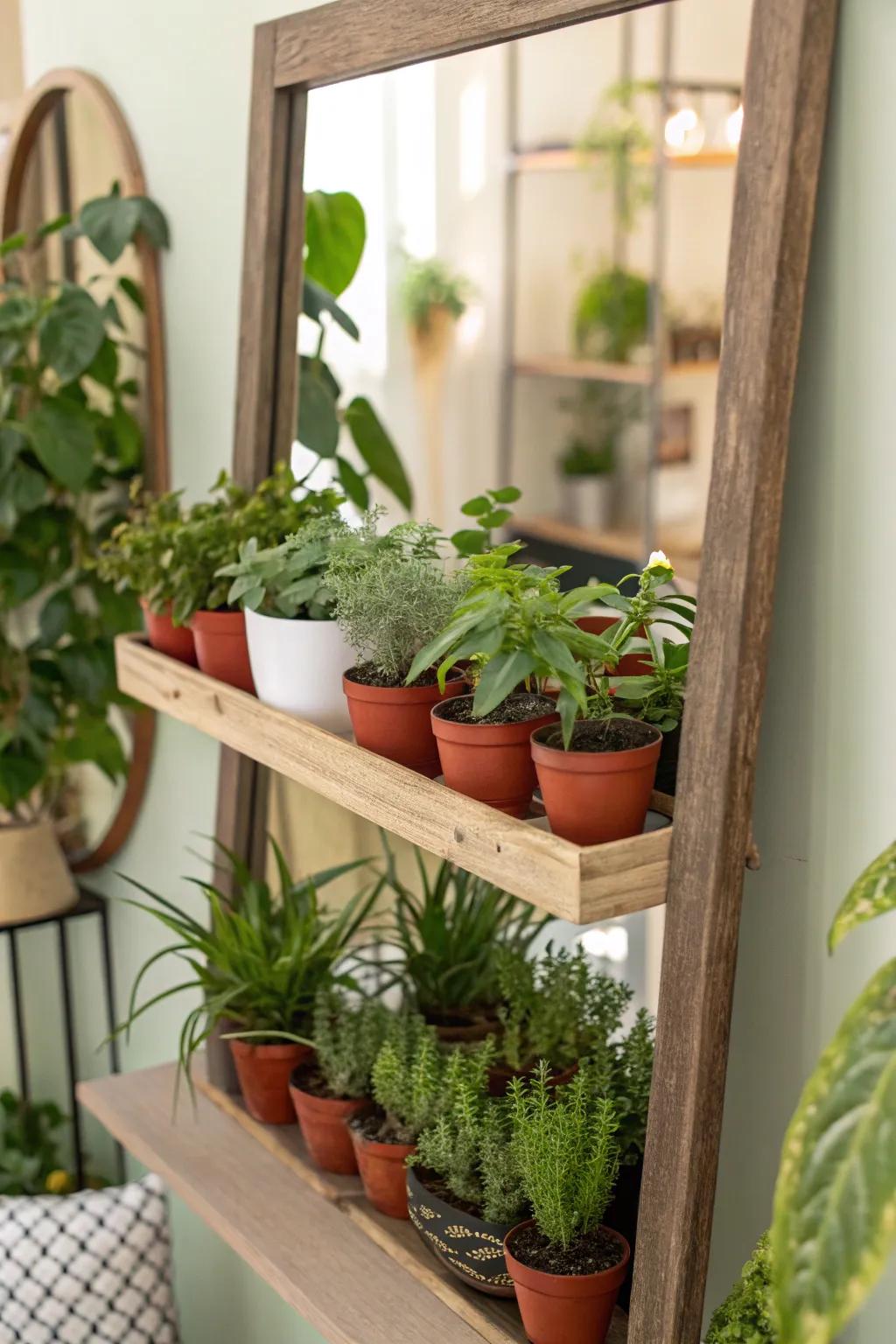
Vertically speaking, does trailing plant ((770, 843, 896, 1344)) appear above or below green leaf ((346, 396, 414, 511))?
below

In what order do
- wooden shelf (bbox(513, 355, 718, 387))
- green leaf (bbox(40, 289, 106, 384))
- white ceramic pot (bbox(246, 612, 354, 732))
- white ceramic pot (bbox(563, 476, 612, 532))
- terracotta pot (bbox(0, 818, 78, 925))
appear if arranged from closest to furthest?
white ceramic pot (bbox(246, 612, 354, 732))
green leaf (bbox(40, 289, 106, 384))
terracotta pot (bbox(0, 818, 78, 925))
white ceramic pot (bbox(563, 476, 612, 532))
wooden shelf (bbox(513, 355, 718, 387))

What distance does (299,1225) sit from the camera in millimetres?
1279

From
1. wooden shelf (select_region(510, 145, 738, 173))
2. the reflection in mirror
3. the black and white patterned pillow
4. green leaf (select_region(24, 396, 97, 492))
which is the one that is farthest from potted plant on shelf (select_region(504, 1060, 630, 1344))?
wooden shelf (select_region(510, 145, 738, 173))

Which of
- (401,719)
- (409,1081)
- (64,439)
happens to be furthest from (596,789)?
(64,439)

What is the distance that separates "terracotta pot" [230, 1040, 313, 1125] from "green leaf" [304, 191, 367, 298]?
79 cm

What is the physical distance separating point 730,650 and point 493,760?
0.20 m

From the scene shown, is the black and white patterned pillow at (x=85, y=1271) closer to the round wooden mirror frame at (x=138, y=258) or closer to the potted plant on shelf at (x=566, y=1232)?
the round wooden mirror frame at (x=138, y=258)

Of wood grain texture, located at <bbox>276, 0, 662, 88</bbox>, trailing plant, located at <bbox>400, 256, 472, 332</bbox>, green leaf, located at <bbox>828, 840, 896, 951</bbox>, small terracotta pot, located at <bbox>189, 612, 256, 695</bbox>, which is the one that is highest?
wood grain texture, located at <bbox>276, 0, 662, 88</bbox>

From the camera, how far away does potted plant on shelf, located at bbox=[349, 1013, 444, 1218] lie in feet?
3.91

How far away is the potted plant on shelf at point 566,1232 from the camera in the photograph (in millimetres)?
990

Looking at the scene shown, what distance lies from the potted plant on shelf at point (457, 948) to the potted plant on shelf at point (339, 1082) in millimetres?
58

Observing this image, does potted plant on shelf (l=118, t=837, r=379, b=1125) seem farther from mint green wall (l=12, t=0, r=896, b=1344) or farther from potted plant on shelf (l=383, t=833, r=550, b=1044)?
mint green wall (l=12, t=0, r=896, b=1344)

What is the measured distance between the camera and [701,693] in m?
0.86

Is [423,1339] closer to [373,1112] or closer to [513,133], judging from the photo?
[373,1112]
